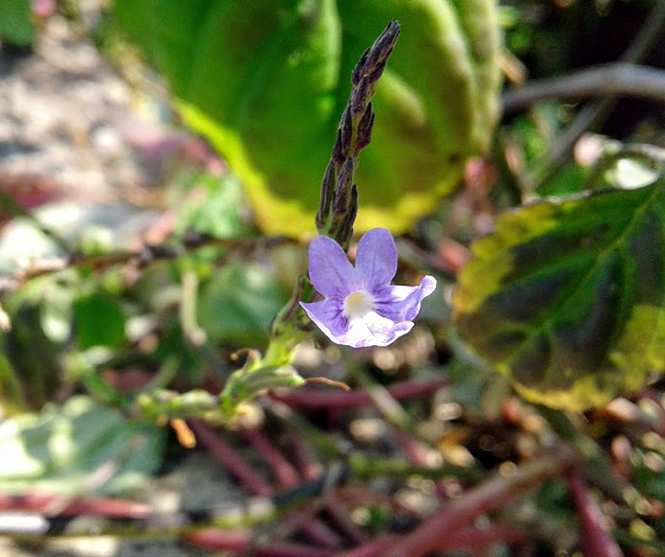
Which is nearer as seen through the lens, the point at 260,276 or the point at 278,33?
the point at 278,33

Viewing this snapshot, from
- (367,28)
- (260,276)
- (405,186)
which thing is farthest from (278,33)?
(260,276)

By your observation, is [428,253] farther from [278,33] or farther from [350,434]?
[278,33]

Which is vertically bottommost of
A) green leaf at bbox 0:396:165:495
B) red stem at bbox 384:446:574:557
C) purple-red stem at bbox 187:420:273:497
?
purple-red stem at bbox 187:420:273:497

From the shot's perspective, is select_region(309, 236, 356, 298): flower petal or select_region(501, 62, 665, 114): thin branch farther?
select_region(501, 62, 665, 114): thin branch

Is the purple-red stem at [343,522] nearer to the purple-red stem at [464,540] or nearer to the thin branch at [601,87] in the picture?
the purple-red stem at [464,540]

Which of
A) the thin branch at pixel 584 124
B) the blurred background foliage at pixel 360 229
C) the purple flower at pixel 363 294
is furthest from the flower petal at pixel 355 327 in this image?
the thin branch at pixel 584 124

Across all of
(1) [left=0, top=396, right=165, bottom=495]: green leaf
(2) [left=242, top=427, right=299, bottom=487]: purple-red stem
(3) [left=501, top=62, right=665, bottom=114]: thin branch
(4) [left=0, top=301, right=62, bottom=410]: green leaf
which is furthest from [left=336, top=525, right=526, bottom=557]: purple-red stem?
(3) [left=501, top=62, right=665, bottom=114]: thin branch

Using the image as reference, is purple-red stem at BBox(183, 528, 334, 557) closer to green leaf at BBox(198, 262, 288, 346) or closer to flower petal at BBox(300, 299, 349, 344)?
green leaf at BBox(198, 262, 288, 346)
